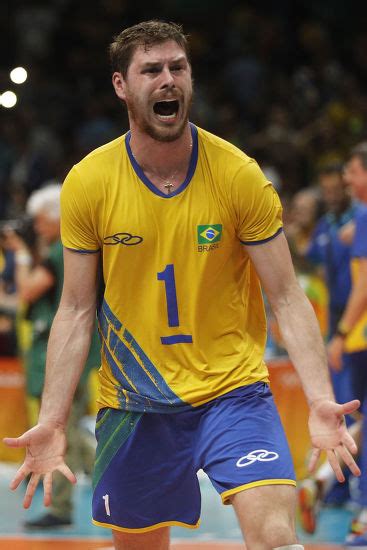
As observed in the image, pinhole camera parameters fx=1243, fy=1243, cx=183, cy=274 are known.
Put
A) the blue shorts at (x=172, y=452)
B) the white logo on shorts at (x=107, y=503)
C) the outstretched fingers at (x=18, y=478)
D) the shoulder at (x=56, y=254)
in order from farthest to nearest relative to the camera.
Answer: the shoulder at (x=56, y=254), the white logo on shorts at (x=107, y=503), the blue shorts at (x=172, y=452), the outstretched fingers at (x=18, y=478)

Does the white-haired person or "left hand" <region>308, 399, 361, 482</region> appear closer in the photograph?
"left hand" <region>308, 399, 361, 482</region>

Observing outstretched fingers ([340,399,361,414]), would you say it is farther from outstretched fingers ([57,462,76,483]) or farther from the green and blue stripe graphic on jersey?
outstretched fingers ([57,462,76,483])

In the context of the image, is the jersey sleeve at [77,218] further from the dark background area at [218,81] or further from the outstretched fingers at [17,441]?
the dark background area at [218,81]

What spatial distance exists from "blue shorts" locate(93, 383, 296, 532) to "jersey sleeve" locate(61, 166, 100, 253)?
71 centimetres

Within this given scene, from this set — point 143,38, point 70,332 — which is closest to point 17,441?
point 70,332

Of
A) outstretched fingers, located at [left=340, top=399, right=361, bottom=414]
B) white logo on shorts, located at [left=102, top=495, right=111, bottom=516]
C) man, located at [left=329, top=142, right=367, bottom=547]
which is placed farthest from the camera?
man, located at [left=329, top=142, right=367, bottom=547]

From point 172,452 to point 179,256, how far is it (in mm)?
784

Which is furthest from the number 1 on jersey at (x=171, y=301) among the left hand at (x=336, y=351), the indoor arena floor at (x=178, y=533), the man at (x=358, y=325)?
the left hand at (x=336, y=351)

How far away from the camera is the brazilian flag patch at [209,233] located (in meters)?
4.76

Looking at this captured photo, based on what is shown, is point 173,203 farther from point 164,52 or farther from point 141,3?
point 141,3

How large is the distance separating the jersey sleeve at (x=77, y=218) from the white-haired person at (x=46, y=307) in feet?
11.3

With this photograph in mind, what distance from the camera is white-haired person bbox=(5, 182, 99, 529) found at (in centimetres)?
837

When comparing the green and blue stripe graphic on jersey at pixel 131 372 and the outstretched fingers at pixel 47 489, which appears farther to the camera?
the green and blue stripe graphic on jersey at pixel 131 372

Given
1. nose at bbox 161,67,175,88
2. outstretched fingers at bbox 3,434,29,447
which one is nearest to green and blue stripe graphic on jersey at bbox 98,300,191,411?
outstretched fingers at bbox 3,434,29,447
